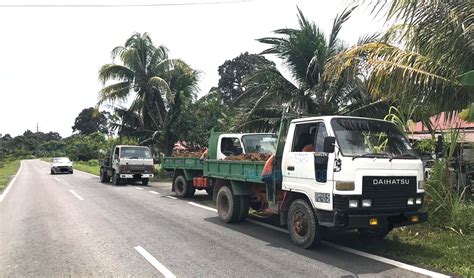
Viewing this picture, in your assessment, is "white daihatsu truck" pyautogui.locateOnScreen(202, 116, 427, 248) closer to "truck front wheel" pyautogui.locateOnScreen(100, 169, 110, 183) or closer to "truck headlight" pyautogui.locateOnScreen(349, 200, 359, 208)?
"truck headlight" pyautogui.locateOnScreen(349, 200, 359, 208)

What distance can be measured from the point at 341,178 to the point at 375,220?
820 millimetres

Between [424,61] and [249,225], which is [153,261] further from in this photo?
[424,61]

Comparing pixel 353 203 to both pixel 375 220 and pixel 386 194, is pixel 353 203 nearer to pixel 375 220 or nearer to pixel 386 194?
pixel 375 220

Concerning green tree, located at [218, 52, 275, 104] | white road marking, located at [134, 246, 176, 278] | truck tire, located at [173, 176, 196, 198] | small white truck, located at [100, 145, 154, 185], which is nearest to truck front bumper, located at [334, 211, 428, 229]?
white road marking, located at [134, 246, 176, 278]

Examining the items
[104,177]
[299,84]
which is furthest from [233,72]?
[299,84]

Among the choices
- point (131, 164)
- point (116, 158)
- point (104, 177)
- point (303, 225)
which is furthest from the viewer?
point (104, 177)

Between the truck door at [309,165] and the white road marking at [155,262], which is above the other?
the truck door at [309,165]

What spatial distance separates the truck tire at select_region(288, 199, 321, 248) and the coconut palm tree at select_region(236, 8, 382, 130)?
291 inches

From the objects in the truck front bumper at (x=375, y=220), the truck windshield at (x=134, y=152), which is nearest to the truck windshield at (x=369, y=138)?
the truck front bumper at (x=375, y=220)

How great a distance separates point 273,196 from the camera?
28.2 ft

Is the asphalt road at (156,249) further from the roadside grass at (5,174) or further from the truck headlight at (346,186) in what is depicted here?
the roadside grass at (5,174)

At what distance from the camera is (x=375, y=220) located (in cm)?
688

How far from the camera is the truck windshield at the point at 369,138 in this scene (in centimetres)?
722

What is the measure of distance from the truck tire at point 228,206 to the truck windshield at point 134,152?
13.4m
